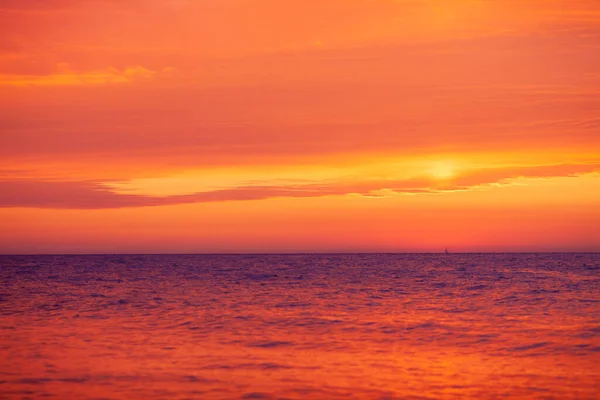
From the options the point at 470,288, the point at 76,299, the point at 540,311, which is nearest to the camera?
the point at 540,311

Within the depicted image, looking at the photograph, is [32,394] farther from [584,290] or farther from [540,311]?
[584,290]

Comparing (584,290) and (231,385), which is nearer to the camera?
(231,385)

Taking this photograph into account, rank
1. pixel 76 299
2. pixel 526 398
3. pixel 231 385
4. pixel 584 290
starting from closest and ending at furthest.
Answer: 1. pixel 526 398
2. pixel 231 385
3. pixel 76 299
4. pixel 584 290

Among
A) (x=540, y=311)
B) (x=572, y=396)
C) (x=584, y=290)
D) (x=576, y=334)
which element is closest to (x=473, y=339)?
(x=576, y=334)

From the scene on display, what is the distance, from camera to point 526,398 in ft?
50.0

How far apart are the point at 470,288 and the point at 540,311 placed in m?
17.2

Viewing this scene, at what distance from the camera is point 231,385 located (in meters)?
16.5

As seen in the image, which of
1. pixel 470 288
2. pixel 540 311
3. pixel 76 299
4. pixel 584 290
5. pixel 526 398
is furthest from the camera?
pixel 470 288

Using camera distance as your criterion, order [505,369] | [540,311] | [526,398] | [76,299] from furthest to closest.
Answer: [76,299] < [540,311] < [505,369] < [526,398]

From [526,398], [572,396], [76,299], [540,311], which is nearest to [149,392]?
[526,398]

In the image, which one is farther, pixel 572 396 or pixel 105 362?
pixel 105 362

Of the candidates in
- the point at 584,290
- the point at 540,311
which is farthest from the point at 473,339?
the point at 584,290

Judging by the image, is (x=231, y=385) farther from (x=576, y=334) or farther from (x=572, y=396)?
(x=576, y=334)

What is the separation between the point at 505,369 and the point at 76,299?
28902mm
